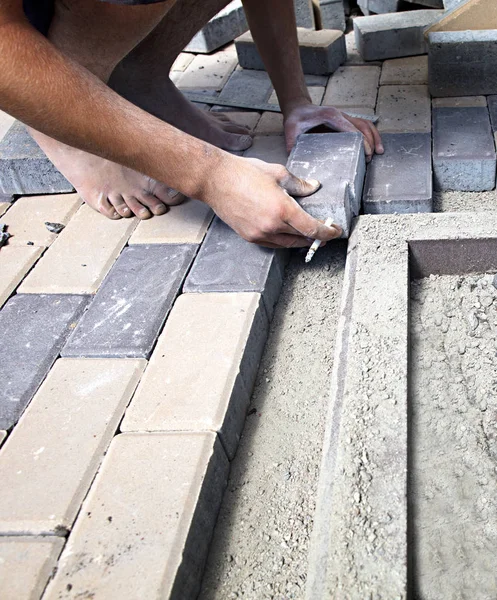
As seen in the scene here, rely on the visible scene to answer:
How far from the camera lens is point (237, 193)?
189 centimetres

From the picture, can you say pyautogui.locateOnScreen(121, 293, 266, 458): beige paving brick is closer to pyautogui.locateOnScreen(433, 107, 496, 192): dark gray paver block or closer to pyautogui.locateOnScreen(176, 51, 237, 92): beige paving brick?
pyautogui.locateOnScreen(433, 107, 496, 192): dark gray paver block

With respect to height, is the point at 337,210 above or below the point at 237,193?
below

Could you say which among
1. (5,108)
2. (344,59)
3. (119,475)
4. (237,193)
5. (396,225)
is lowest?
(344,59)

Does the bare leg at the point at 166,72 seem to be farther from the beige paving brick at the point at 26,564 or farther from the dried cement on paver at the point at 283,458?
the beige paving brick at the point at 26,564

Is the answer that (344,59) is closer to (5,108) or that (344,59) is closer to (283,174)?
(283,174)

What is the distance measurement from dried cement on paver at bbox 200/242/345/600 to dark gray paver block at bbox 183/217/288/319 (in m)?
0.10

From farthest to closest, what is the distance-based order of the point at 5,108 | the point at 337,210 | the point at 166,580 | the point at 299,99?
1. the point at 299,99
2. the point at 337,210
3. the point at 5,108
4. the point at 166,580

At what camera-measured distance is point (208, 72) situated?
358cm

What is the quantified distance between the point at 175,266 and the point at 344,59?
1.93 m

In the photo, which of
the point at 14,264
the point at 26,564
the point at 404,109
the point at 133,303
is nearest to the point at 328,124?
the point at 404,109

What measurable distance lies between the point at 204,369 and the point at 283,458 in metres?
0.34

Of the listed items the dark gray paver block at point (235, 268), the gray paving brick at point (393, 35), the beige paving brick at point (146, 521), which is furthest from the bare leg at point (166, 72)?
the beige paving brick at point (146, 521)

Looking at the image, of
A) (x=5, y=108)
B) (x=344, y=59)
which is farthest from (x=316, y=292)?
(x=344, y=59)

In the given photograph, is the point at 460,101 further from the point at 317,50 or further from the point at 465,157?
the point at 317,50
